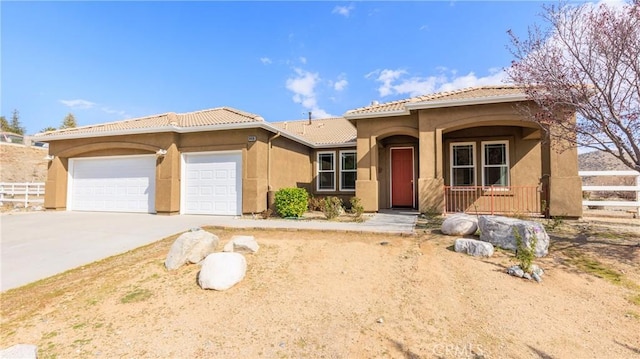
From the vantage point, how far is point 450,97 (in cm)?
1023

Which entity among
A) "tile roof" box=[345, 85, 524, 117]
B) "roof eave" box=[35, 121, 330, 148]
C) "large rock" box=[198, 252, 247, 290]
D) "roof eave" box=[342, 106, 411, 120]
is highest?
"tile roof" box=[345, 85, 524, 117]

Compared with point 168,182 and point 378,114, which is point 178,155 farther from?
point 378,114

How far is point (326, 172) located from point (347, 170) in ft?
3.95

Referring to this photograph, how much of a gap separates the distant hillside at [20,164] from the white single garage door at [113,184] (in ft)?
46.8

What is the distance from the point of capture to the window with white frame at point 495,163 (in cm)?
1119

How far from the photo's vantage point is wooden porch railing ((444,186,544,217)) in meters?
10.1

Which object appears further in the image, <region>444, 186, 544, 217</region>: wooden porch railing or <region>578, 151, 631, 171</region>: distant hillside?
<region>578, 151, 631, 171</region>: distant hillside

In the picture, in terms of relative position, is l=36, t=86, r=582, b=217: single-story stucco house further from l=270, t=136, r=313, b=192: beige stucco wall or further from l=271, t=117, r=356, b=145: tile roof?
l=271, t=117, r=356, b=145: tile roof

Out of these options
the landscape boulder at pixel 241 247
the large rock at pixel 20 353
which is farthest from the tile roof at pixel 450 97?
the large rock at pixel 20 353

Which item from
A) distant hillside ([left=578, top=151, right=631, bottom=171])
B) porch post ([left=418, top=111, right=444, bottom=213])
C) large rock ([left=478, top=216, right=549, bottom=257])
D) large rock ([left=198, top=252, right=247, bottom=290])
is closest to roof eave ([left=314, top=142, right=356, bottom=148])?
porch post ([left=418, top=111, right=444, bottom=213])

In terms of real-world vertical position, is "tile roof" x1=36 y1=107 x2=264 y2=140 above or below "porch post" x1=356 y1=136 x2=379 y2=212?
above

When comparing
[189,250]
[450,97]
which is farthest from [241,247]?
[450,97]

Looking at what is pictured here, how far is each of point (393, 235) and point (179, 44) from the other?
12.8m

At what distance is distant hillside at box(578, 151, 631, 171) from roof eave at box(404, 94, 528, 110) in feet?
75.4
